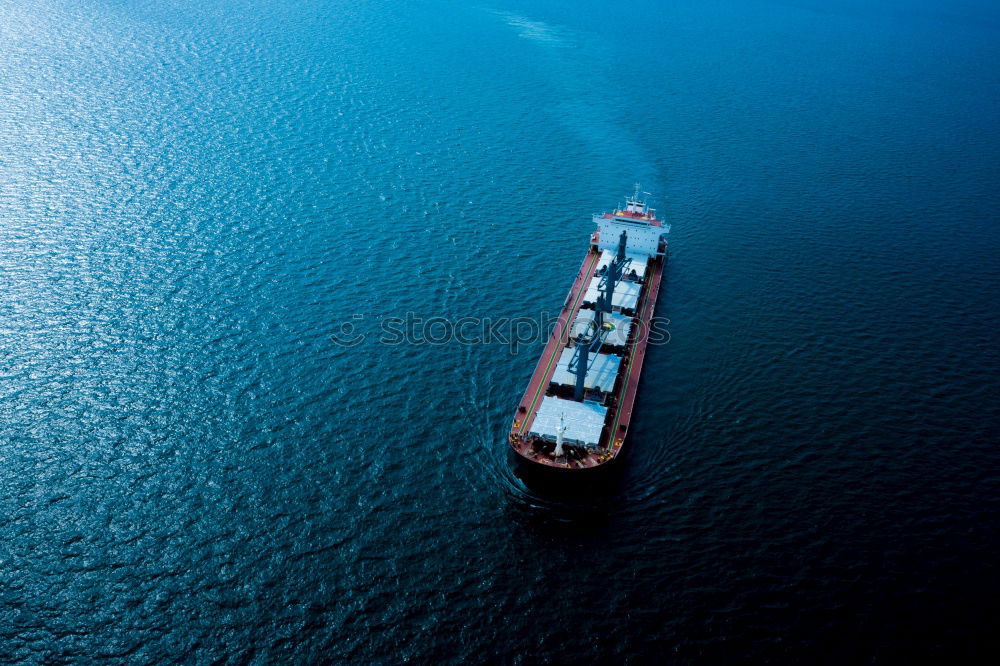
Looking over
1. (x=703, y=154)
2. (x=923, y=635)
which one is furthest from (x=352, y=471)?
(x=703, y=154)

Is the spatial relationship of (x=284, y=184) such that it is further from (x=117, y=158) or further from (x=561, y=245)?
(x=561, y=245)

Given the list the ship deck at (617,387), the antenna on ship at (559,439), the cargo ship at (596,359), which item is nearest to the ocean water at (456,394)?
the ship deck at (617,387)

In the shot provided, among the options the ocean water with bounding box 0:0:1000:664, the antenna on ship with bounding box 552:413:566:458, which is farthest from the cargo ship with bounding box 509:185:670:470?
the ocean water with bounding box 0:0:1000:664

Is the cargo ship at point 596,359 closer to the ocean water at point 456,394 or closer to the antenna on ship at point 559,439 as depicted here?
the antenna on ship at point 559,439

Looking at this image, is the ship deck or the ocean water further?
the ship deck

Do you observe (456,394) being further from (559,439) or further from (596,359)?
(596,359)

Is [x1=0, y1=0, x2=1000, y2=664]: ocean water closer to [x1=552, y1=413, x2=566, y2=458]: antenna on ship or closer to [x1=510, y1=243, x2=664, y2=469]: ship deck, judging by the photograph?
[x1=510, y1=243, x2=664, y2=469]: ship deck

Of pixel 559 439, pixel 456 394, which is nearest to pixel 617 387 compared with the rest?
pixel 559 439
